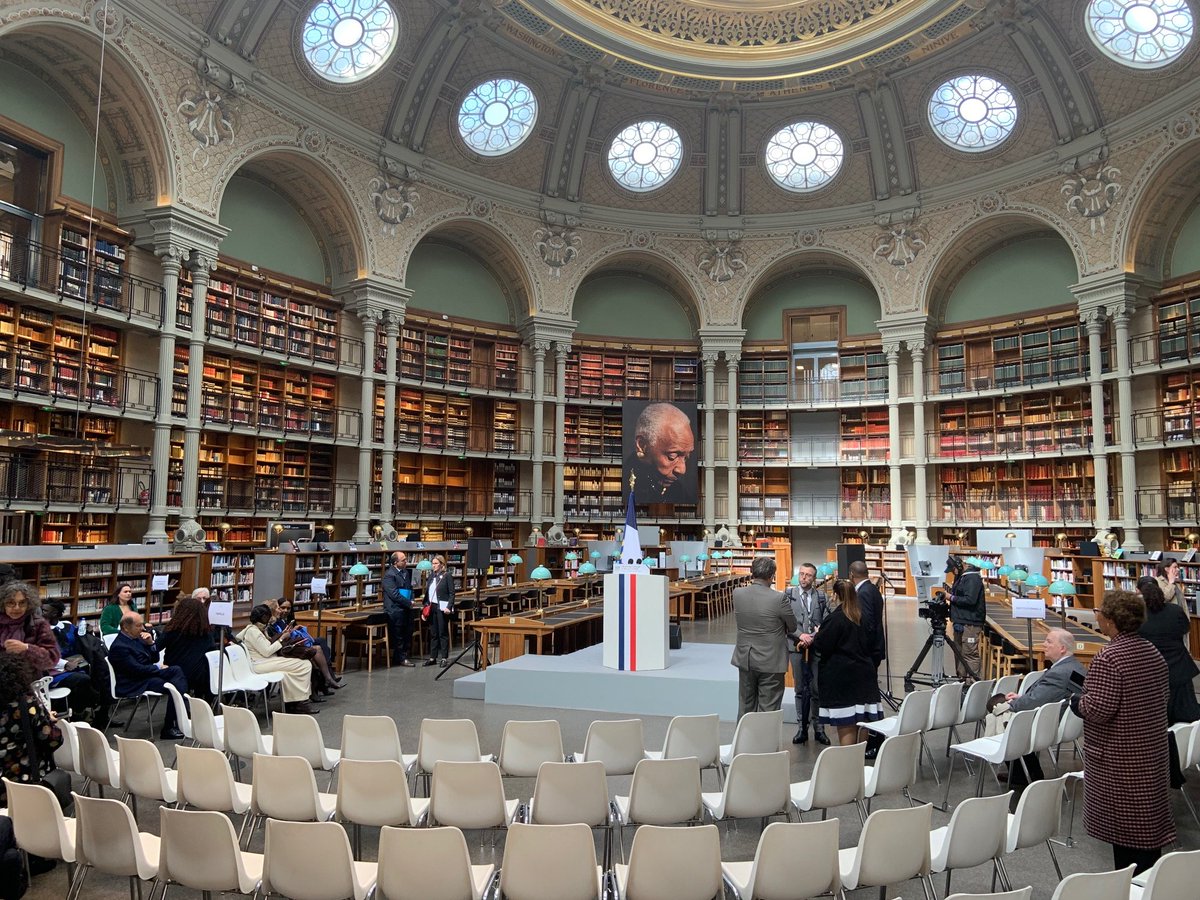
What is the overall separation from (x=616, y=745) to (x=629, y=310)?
64.8ft

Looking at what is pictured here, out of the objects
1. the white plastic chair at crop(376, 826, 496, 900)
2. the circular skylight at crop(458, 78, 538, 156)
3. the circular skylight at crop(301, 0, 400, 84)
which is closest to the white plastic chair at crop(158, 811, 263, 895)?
the white plastic chair at crop(376, 826, 496, 900)

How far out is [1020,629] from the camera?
9.33 metres

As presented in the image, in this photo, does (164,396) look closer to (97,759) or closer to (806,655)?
(97,759)

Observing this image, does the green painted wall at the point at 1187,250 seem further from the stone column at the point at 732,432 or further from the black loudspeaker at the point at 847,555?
the black loudspeaker at the point at 847,555

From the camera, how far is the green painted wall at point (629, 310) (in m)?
23.4

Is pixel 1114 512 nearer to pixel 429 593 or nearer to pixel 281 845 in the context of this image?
pixel 429 593

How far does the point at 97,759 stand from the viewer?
4.32 m

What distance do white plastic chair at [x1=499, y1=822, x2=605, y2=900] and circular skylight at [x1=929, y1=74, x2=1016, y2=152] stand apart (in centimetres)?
2029

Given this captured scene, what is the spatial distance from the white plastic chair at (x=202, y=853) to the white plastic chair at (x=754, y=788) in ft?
6.60

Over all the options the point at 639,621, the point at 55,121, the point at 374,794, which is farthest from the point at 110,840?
the point at 55,121

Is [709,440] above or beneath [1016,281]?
beneath

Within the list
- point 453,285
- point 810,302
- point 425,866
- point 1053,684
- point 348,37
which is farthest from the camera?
point 810,302

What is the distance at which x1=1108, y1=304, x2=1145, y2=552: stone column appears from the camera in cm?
1694

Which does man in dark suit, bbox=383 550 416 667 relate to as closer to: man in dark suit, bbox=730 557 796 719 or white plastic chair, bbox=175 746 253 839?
man in dark suit, bbox=730 557 796 719
